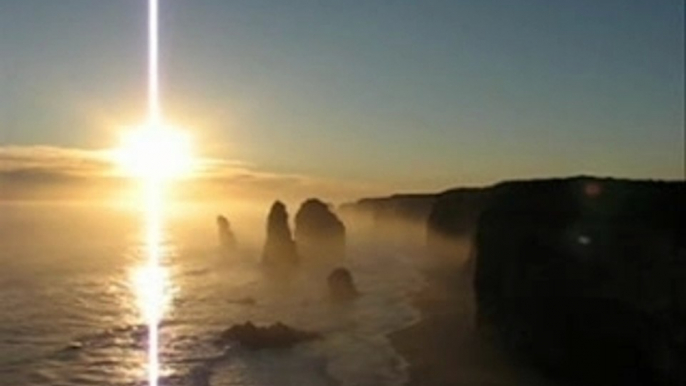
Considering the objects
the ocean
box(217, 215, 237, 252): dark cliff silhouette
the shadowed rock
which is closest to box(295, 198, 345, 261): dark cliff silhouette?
the ocean

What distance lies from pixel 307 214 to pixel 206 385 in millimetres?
82732

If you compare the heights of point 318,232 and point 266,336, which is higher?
point 318,232

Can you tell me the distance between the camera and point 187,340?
2176 inches

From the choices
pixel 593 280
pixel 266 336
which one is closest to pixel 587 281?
pixel 593 280

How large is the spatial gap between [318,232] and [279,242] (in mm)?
15943

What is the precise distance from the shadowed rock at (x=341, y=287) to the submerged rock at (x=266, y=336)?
18092 mm

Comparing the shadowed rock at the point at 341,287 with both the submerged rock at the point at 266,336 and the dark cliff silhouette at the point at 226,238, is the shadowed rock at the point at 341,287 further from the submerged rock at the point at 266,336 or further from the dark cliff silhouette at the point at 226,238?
the dark cliff silhouette at the point at 226,238

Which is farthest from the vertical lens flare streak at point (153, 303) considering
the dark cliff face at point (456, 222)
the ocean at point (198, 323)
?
the dark cliff face at point (456, 222)

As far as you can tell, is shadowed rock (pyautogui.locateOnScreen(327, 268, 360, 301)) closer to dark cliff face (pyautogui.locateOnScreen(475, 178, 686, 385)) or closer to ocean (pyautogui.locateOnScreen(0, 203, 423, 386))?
ocean (pyautogui.locateOnScreen(0, 203, 423, 386))

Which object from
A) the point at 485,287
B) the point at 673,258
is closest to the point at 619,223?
the point at 673,258

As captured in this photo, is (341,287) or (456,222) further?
A: (456,222)

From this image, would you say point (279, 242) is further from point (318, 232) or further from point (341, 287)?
point (341, 287)

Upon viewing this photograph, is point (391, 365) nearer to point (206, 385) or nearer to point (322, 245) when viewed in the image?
point (206, 385)

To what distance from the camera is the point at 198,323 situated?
63.7 m
